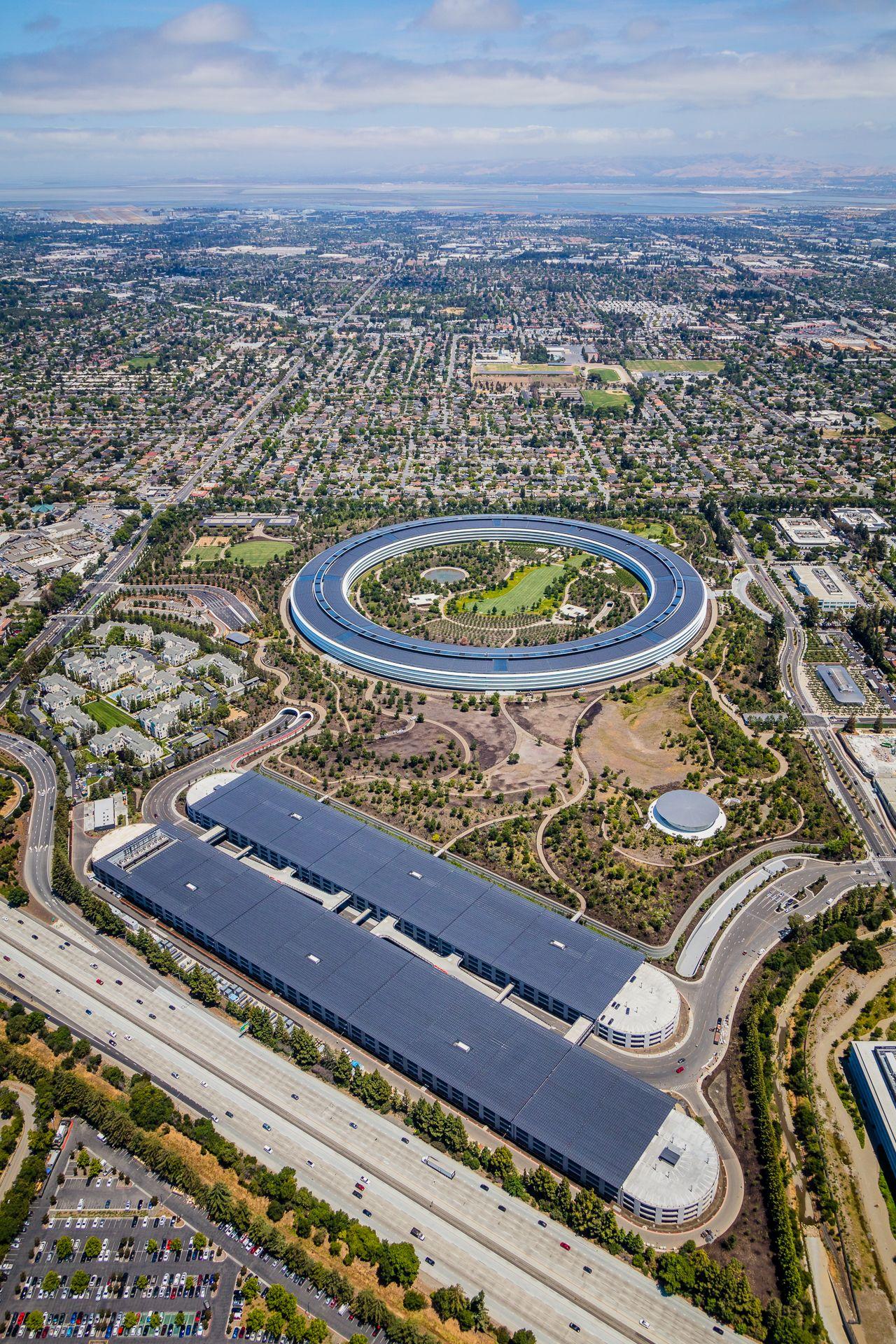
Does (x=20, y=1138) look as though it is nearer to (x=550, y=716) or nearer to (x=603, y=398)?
(x=550, y=716)

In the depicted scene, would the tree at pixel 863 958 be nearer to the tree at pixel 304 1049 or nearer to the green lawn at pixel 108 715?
the tree at pixel 304 1049

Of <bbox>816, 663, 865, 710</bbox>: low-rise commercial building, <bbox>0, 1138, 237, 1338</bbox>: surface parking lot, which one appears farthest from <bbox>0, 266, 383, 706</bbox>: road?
<bbox>816, 663, 865, 710</bbox>: low-rise commercial building

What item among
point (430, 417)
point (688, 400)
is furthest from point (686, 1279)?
point (688, 400)

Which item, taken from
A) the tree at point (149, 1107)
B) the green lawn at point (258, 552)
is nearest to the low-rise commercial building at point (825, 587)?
the green lawn at point (258, 552)

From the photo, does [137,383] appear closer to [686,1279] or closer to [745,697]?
[745,697]

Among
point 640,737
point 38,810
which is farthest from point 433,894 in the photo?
point 38,810

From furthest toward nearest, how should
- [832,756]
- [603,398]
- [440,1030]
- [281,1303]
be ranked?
[603,398] → [832,756] → [440,1030] → [281,1303]
